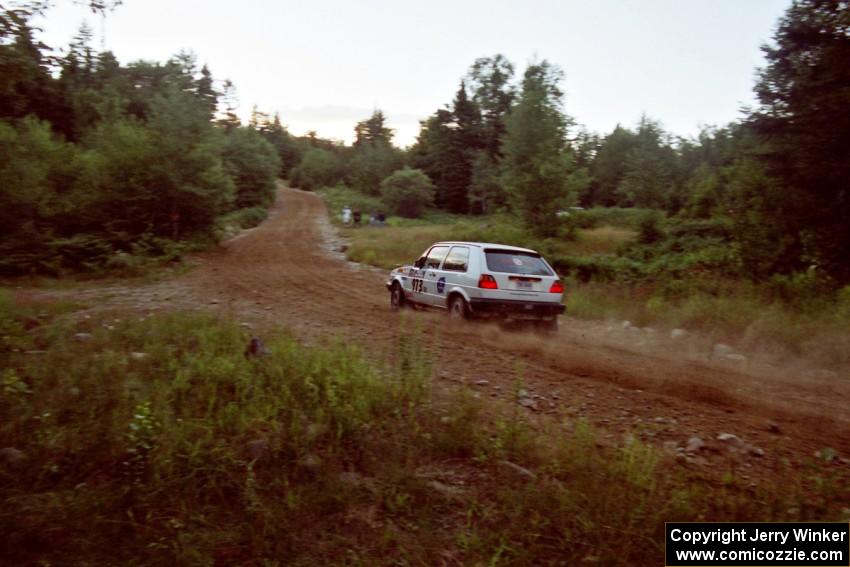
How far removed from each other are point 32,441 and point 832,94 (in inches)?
582

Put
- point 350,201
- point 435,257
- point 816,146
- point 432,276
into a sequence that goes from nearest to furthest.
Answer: point 432,276
point 435,257
point 816,146
point 350,201

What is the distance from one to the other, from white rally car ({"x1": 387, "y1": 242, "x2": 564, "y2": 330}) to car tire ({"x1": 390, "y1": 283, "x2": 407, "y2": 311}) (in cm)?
156

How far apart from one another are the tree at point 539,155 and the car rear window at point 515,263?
1594cm

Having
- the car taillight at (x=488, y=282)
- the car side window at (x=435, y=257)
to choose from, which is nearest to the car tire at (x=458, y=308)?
the car taillight at (x=488, y=282)

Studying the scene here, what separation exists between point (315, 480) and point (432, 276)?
7.56m

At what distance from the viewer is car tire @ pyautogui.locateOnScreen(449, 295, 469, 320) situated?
34.4ft

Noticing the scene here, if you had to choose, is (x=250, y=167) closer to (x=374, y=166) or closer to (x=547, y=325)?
(x=374, y=166)

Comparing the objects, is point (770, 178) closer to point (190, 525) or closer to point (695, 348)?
point (695, 348)

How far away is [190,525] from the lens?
385 cm

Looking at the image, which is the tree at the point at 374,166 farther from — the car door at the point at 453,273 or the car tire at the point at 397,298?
the car door at the point at 453,273

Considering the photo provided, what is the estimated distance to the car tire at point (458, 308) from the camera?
34.4ft

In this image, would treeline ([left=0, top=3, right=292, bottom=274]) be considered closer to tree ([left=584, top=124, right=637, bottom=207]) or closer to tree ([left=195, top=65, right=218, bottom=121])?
tree ([left=195, top=65, right=218, bottom=121])

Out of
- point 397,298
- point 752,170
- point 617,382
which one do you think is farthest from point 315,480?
point 752,170

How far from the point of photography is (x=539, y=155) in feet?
98.1
